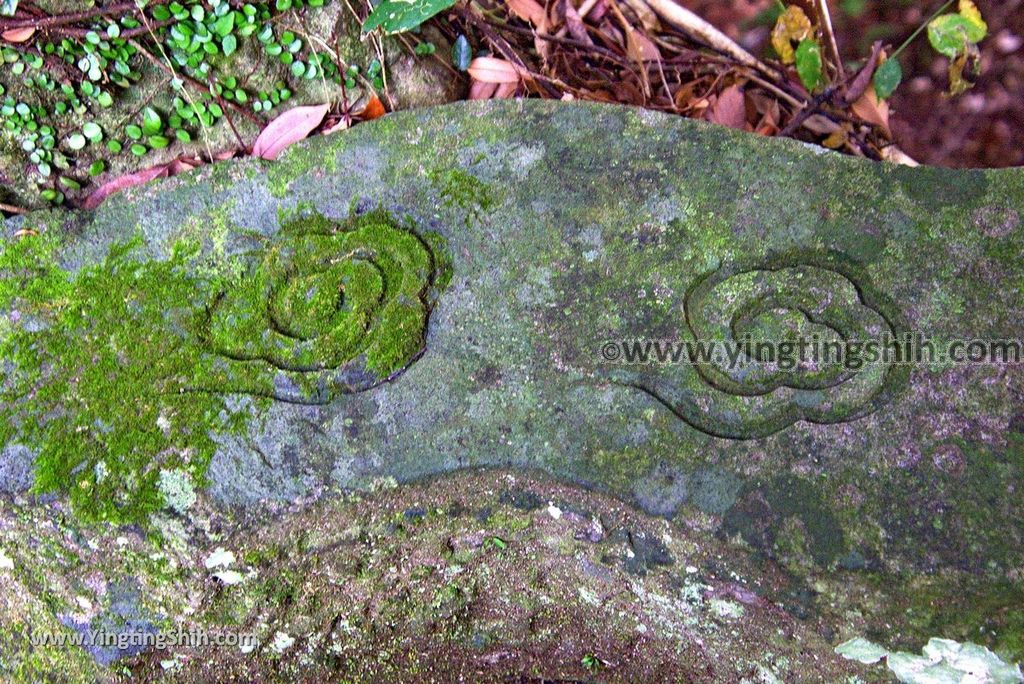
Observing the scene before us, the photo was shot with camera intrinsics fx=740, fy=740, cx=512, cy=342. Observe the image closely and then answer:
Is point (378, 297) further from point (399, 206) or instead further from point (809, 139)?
point (809, 139)

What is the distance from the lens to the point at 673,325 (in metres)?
1.48

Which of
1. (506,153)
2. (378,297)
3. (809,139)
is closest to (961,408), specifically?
(506,153)

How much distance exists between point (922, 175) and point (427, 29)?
1.29 metres

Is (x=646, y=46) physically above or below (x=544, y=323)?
above

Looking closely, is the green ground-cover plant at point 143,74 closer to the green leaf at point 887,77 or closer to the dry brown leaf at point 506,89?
the dry brown leaf at point 506,89

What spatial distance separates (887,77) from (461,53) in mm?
1291

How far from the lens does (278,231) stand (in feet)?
5.23

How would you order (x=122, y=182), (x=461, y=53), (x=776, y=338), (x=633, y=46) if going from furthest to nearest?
(x=633, y=46)
(x=461, y=53)
(x=122, y=182)
(x=776, y=338)

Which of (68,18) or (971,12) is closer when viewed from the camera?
(68,18)

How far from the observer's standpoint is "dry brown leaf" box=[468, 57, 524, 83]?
6.91 feet

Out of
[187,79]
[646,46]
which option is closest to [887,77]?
[646,46]

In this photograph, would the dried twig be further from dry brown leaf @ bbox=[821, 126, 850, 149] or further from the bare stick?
dry brown leaf @ bbox=[821, 126, 850, 149]

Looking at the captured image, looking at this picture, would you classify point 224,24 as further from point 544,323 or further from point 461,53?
point 544,323

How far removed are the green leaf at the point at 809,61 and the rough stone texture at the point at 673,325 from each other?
2.87 ft
